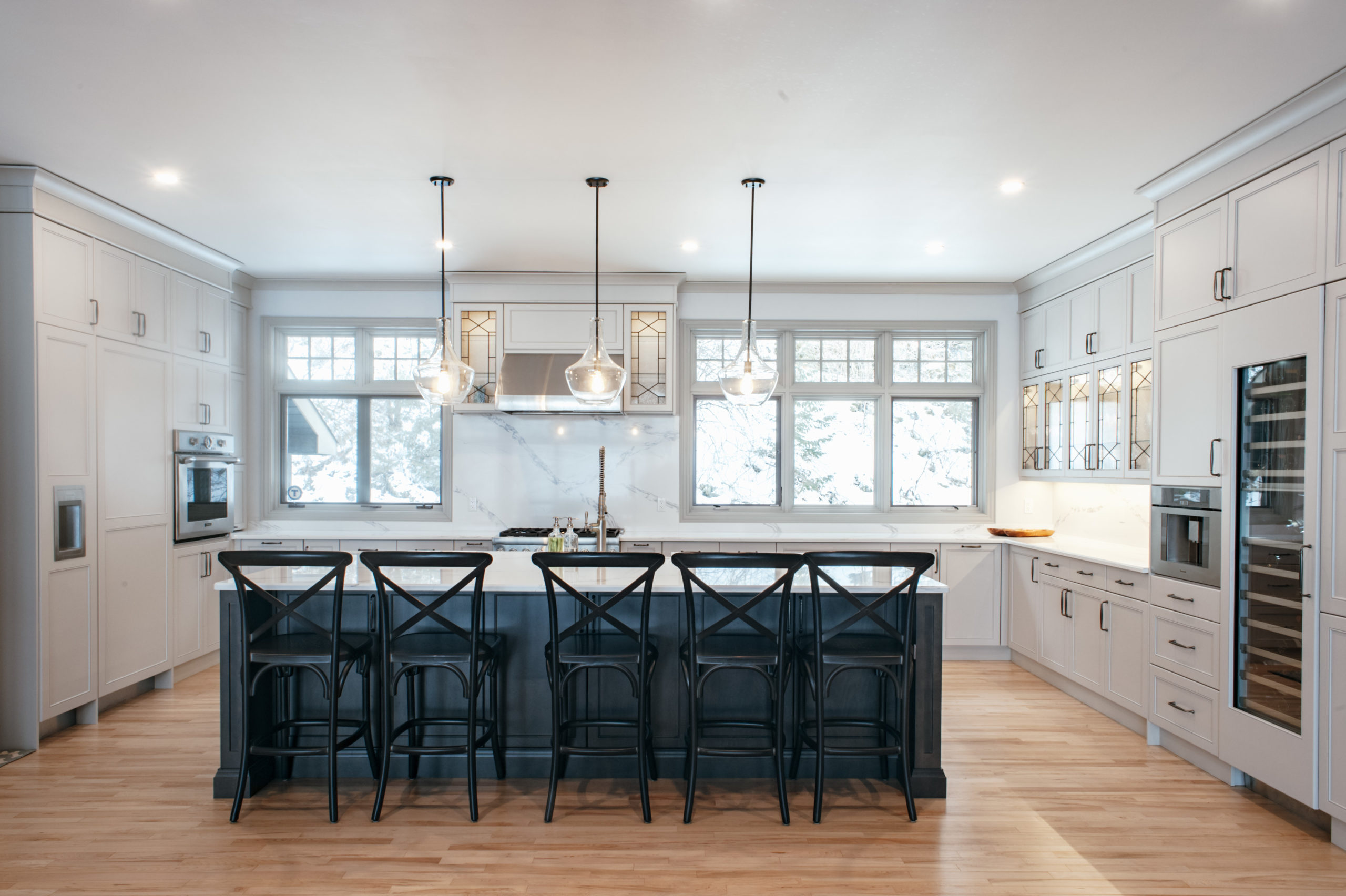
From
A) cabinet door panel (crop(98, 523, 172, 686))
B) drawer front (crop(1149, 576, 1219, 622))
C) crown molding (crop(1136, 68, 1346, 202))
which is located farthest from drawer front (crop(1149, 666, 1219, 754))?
cabinet door panel (crop(98, 523, 172, 686))

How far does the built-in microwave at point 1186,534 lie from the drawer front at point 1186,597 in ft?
0.10

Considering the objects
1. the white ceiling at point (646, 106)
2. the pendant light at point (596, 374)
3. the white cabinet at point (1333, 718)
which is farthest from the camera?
the pendant light at point (596, 374)

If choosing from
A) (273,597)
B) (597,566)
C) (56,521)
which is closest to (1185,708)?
(597,566)

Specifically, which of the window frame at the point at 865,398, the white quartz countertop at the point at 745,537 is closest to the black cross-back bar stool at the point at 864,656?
the white quartz countertop at the point at 745,537

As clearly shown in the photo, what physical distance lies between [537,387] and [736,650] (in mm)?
2726

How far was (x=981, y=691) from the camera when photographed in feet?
14.5

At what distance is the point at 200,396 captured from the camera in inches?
188

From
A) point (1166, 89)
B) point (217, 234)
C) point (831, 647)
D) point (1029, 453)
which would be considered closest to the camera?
point (1166, 89)

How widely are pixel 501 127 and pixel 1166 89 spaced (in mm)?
2452

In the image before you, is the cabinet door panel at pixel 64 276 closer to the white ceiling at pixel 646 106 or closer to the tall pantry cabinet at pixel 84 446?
the tall pantry cabinet at pixel 84 446

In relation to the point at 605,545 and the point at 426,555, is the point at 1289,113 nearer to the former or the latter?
the point at 426,555

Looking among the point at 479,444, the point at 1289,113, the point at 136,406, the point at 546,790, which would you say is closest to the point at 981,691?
the point at 546,790

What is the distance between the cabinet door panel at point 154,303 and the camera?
421 cm

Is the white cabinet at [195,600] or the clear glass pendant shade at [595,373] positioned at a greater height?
the clear glass pendant shade at [595,373]
